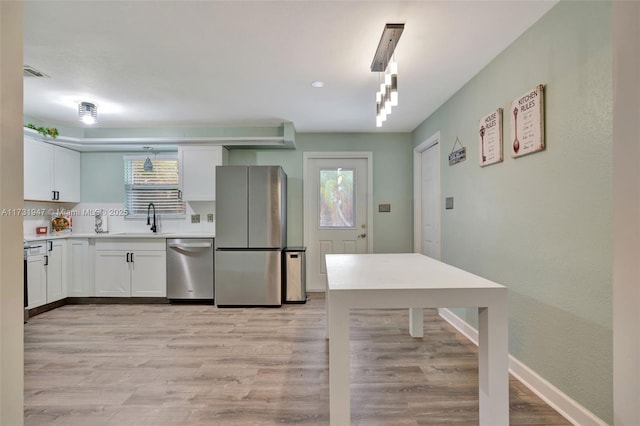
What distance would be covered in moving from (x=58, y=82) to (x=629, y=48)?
3734 millimetres

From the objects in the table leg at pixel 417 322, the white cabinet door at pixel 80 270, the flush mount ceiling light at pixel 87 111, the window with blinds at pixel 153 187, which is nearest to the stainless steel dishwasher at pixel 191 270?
the window with blinds at pixel 153 187

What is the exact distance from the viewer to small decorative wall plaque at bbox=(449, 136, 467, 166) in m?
2.88

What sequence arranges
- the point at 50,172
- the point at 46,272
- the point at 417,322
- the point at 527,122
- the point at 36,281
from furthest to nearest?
the point at 50,172, the point at 46,272, the point at 36,281, the point at 417,322, the point at 527,122

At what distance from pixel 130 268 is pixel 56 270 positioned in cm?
81

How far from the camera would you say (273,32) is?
200cm

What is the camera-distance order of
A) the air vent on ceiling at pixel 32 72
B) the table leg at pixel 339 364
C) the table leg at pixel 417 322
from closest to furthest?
the table leg at pixel 339 364, the air vent on ceiling at pixel 32 72, the table leg at pixel 417 322

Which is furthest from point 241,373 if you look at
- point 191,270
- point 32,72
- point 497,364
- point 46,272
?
point 46,272

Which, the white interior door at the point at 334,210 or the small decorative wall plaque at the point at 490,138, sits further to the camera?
the white interior door at the point at 334,210

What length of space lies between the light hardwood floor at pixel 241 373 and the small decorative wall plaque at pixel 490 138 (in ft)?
5.10

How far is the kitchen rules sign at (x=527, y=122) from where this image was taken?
6.03 ft

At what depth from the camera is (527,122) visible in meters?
1.96

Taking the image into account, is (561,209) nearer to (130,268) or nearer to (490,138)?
(490,138)

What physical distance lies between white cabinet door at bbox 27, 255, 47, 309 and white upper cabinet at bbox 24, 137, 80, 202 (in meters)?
0.75

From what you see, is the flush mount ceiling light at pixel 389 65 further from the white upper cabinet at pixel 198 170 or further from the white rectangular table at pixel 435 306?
the white upper cabinet at pixel 198 170
